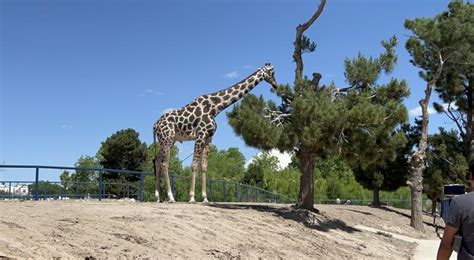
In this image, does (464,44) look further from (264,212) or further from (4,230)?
(4,230)

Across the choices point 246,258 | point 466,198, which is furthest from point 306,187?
point 466,198

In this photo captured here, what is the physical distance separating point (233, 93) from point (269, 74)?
156cm

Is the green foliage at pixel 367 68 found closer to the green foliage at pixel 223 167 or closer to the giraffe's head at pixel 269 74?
the giraffe's head at pixel 269 74

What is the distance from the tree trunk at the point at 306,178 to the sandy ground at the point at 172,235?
1431 mm

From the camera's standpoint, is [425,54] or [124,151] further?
[124,151]

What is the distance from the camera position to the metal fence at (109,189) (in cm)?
1833

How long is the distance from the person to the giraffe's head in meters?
13.9

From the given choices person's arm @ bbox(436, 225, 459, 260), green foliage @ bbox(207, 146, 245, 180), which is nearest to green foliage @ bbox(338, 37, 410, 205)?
person's arm @ bbox(436, 225, 459, 260)

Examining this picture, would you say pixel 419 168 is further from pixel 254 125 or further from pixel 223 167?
pixel 223 167

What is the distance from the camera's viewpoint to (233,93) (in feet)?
59.3

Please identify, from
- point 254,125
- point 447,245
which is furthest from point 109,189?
point 447,245

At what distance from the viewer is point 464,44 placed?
24.8m

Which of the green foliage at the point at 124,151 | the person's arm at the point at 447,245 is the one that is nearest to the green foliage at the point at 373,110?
the person's arm at the point at 447,245

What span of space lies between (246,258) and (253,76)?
940cm
